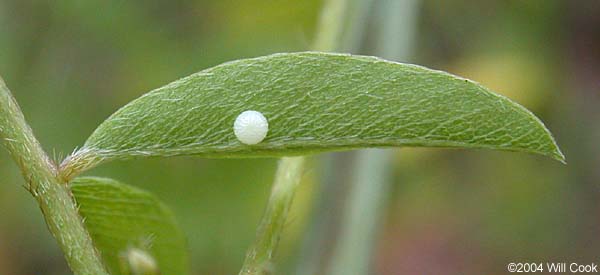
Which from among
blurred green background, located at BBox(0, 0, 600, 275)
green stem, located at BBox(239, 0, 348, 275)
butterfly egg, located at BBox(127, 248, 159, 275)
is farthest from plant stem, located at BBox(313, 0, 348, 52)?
blurred green background, located at BBox(0, 0, 600, 275)

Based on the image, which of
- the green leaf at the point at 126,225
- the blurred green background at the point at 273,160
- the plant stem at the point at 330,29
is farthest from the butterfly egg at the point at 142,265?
the blurred green background at the point at 273,160

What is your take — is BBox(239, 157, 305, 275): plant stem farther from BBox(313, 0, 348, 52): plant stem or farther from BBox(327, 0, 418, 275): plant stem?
BBox(327, 0, 418, 275): plant stem

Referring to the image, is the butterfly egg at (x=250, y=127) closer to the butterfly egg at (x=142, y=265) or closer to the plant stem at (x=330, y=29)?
the butterfly egg at (x=142, y=265)

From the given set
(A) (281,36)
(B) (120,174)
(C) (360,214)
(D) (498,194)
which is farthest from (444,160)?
(C) (360,214)

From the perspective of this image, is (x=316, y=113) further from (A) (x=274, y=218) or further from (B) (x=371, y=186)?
(B) (x=371, y=186)

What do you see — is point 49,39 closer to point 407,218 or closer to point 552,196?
point 407,218

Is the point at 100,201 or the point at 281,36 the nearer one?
the point at 100,201

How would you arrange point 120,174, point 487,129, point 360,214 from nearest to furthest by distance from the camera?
point 487,129 < point 360,214 < point 120,174

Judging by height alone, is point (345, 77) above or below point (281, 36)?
below
